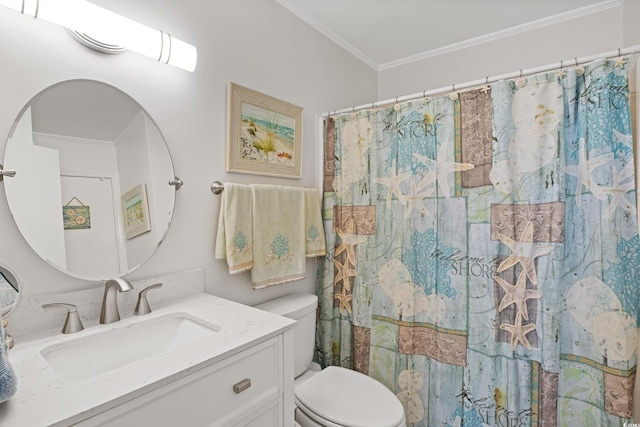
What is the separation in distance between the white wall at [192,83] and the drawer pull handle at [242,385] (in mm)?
590

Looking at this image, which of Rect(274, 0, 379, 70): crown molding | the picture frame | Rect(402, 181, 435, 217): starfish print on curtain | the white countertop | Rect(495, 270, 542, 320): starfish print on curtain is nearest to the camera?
the white countertop

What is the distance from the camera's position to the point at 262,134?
1626mm

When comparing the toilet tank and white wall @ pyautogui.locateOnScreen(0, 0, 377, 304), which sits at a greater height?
white wall @ pyautogui.locateOnScreen(0, 0, 377, 304)

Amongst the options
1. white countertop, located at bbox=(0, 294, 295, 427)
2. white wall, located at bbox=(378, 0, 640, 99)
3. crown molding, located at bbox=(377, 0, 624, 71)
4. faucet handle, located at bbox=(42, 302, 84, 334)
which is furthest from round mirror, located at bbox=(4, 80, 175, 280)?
crown molding, located at bbox=(377, 0, 624, 71)

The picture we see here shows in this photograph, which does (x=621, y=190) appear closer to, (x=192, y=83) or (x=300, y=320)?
(x=300, y=320)

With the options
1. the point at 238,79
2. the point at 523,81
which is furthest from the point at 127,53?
the point at 523,81

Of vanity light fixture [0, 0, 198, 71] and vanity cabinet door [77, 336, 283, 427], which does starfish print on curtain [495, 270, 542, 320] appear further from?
vanity light fixture [0, 0, 198, 71]

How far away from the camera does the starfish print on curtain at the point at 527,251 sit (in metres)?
1.36

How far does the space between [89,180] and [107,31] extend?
0.48 meters

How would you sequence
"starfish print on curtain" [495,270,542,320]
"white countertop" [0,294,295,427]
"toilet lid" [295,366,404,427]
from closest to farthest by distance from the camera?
"white countertop" [0,294,295,427] → "toilet lid" [295,366,404,427] → "starfish print on curtain" [495,270,542,320]

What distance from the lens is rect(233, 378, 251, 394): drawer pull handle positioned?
2.88 ft

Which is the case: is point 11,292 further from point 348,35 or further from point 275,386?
point 348,35

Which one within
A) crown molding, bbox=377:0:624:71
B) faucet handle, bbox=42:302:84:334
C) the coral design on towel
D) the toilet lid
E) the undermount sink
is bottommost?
the toilet lid

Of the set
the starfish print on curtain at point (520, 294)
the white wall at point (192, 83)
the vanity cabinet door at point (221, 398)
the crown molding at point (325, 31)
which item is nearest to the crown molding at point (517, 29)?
the crown molding at point (325, 31)
